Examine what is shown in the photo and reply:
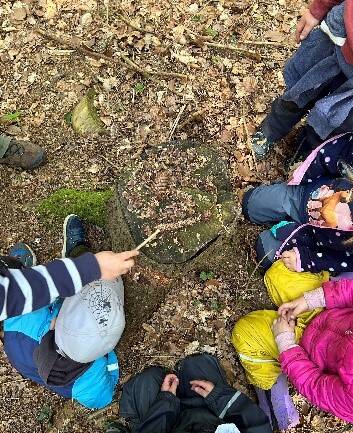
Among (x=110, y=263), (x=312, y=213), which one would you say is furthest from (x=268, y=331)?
(x=110, y=263)

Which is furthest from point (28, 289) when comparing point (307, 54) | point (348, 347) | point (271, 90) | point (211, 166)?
point (271, 90)

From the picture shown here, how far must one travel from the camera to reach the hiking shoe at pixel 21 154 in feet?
13.2

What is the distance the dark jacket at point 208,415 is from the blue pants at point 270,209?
107cm

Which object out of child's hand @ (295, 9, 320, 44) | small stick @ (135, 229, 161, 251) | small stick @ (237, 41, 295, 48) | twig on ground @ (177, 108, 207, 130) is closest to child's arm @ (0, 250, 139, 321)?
small stick @ (135, 229, 161, 251)

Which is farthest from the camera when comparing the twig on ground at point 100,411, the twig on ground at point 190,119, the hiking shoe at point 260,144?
the twig on ground at point 190,119

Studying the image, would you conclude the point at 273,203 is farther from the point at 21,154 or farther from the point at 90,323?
the point at 21,154

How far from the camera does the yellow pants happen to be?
11.5 ft

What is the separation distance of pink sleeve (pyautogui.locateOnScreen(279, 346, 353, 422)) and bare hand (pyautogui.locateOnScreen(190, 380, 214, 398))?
1.81 feet

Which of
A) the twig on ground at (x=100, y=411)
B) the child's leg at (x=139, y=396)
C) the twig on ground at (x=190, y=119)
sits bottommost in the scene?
the twig on ground at (x=100, y=411)

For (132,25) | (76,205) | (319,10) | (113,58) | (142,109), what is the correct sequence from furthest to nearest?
(132,25)
(113,58)
(142,109)
(76,205)
(319,10)

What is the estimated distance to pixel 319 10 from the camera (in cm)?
319

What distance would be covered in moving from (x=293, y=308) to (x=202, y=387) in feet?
2.83

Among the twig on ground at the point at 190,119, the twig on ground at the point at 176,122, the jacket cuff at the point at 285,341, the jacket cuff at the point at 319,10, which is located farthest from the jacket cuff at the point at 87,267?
the jacket cuff at the point at 319,10

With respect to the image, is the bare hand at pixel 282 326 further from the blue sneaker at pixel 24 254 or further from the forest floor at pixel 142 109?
the blue sneaker at pixel 24 254
